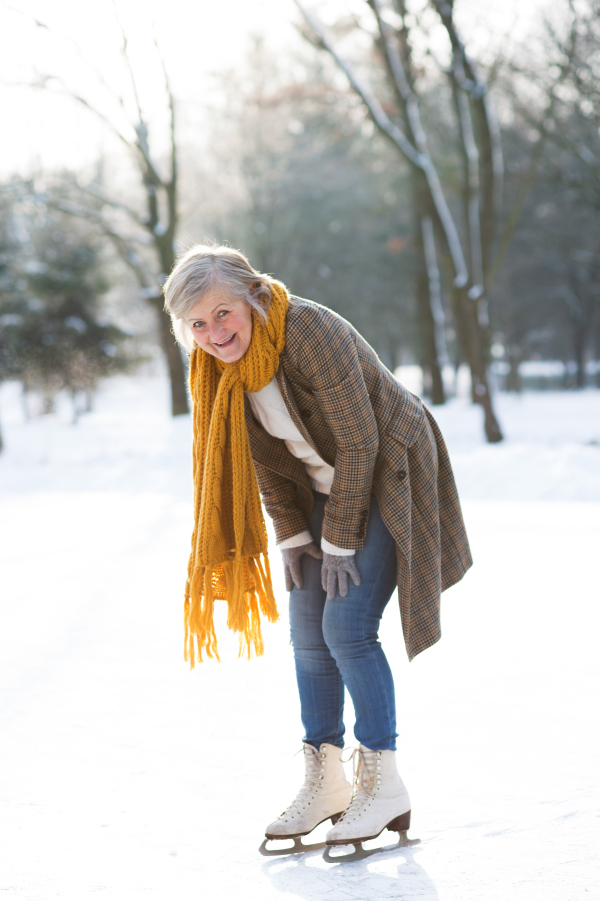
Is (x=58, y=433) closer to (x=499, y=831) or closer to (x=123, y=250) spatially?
(x=123, y=250)

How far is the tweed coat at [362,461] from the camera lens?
2088 millimetres

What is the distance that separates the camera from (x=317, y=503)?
2449 millimetres

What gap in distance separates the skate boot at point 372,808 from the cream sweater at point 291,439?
2.07 feet

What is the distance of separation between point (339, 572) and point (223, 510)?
1.32 feet

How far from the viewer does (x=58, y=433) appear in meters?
16.6

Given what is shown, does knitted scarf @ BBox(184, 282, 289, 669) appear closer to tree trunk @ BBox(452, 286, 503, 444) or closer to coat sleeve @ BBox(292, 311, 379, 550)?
coat sleeve @ BBox(292, 311, 379, 550)

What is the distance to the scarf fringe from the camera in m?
2.32

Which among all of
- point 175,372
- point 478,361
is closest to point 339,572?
point 478,361

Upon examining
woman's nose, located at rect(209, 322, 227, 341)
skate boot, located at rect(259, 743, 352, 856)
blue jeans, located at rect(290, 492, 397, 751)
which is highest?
woman's nose, located at rect(209, 322, 227, 341)

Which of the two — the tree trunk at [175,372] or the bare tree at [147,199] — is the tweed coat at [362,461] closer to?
the bare tree at [147,199]

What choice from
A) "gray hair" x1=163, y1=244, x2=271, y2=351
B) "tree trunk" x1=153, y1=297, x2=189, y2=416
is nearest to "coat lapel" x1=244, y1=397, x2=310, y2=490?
"gray hair" x1=163, y1=244, x2=271, y2=351

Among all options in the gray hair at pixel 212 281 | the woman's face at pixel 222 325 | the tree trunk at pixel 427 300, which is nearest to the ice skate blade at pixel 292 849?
the woman's face at pixel 222 325

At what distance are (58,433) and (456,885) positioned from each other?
15.6 m

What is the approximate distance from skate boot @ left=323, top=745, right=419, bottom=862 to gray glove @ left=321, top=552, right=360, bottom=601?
49 cm
